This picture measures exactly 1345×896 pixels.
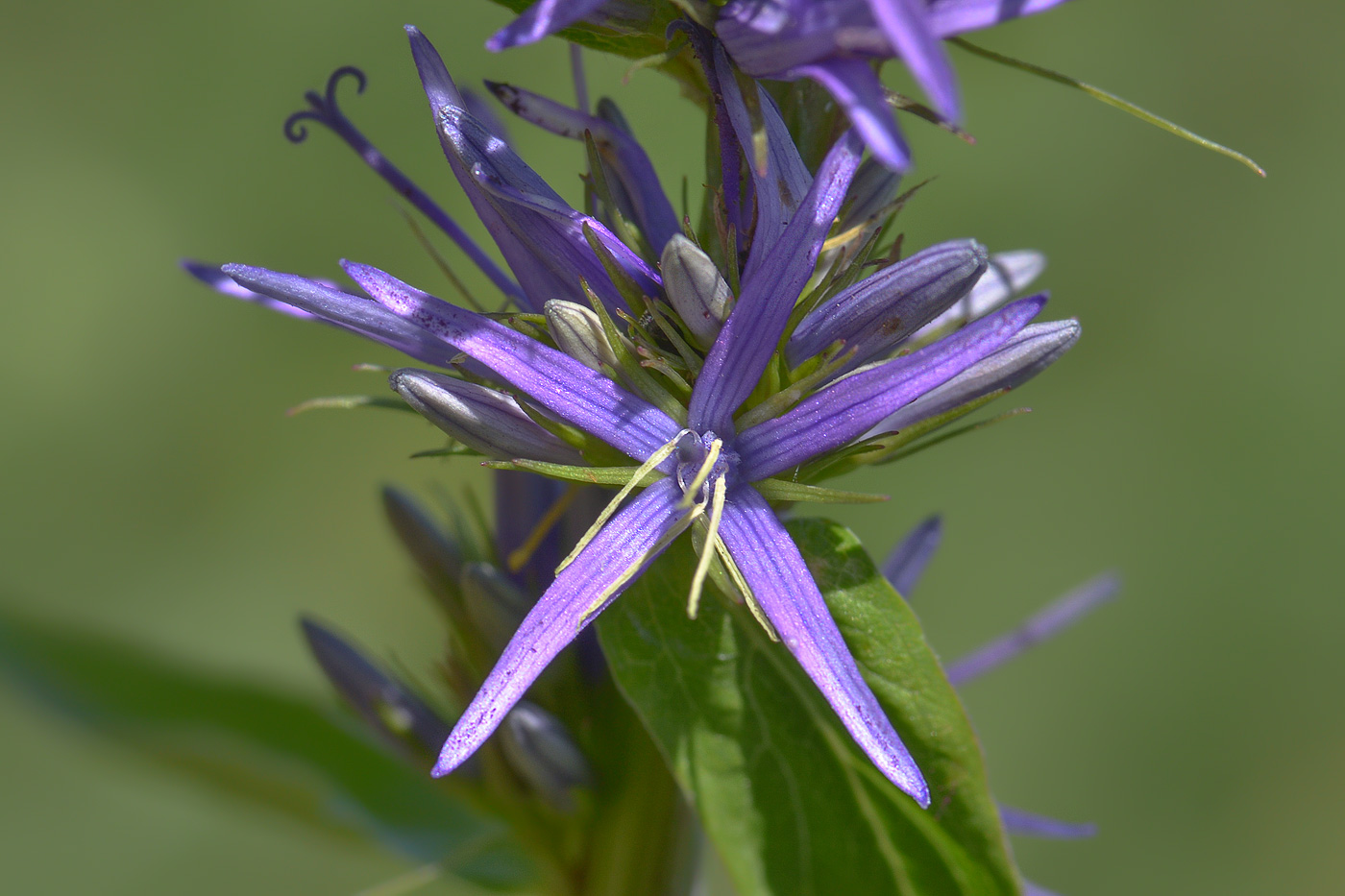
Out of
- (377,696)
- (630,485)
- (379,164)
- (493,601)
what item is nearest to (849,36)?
(630,485)

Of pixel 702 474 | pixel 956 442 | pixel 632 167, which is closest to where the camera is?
pixel 702 474

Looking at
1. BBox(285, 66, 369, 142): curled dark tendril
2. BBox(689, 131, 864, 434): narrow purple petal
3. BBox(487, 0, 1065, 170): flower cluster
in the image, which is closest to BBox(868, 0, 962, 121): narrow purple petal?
BBox(487, 0, 1065, 170): flower cluster

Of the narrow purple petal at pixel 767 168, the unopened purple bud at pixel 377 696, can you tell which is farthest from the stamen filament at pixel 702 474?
the unopened purple bud at pixel 377 696

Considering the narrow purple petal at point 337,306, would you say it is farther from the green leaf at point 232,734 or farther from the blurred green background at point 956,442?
the blurred green background at point 956,442

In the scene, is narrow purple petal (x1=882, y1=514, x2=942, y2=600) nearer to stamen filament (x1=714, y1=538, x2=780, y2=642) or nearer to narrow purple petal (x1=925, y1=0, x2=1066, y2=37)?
stamen filament (x1=714, y1=538, x2=780, y2=642)

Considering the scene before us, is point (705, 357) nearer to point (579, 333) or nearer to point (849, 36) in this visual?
point (579, 333)

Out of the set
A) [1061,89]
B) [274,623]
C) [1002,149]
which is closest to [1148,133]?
[1061,89]

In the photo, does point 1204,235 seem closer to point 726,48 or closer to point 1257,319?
point 1257,319
